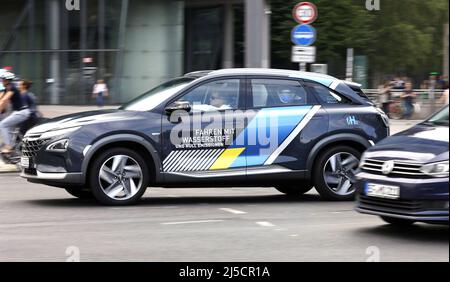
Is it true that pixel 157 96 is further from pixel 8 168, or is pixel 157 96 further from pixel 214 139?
pixel 8 168

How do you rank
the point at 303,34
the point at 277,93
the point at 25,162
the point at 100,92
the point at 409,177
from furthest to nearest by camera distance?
the point at 100,92 → the point at 303,34 → the point at 277,93 → the point at 25,162 → the point at 409,177

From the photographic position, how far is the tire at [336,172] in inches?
416

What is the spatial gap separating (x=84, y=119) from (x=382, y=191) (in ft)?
13.3

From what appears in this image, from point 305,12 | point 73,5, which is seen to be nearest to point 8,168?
point 305,12

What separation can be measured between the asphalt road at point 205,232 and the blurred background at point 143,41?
22159 mm

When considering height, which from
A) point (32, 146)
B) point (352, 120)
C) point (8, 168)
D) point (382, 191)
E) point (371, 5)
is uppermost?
point (371, 5)

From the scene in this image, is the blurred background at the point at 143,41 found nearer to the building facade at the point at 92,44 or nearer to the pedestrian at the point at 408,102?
the building facade at the point at 92,44

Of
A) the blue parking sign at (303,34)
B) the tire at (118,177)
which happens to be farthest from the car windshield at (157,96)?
the blue parking sign at (303,34)

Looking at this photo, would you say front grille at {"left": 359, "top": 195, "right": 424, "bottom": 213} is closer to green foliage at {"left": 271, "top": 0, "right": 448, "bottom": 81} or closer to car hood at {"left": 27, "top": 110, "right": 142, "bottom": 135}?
car hood at {"left": 27, "top": 110, "right": 142, "bottom": 135}

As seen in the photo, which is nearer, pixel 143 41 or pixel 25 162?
pixel 25 162

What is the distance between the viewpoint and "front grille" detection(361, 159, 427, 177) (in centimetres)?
740

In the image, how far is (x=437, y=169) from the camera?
23.9ft

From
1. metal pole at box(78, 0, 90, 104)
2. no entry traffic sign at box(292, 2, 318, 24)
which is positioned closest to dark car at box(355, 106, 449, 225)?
no entry traffic sign at box(292, 2, 318, 24)

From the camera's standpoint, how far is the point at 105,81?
35062mm
